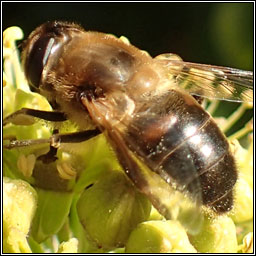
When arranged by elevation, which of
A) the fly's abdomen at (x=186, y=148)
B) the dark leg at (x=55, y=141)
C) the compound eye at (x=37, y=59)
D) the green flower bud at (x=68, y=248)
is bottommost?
the green flower bud at (x=68, y=248)

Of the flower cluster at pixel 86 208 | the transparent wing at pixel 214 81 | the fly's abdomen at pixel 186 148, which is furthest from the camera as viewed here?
the transparent wing at pixel 214 81

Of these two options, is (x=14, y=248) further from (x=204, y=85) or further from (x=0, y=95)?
(x=204, y=85)

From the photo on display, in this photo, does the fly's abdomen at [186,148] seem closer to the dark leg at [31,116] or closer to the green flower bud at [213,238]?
the green flower bud at [213,238]

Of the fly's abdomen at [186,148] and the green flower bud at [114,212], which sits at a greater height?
the fly's abdomen at [186,148]

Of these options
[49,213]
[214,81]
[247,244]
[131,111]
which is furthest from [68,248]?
[214,81]

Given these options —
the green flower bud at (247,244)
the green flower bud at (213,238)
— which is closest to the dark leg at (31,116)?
the green flower bud at (213,238)

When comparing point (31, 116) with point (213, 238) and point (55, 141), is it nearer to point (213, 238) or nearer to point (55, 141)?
point (55, 141)
